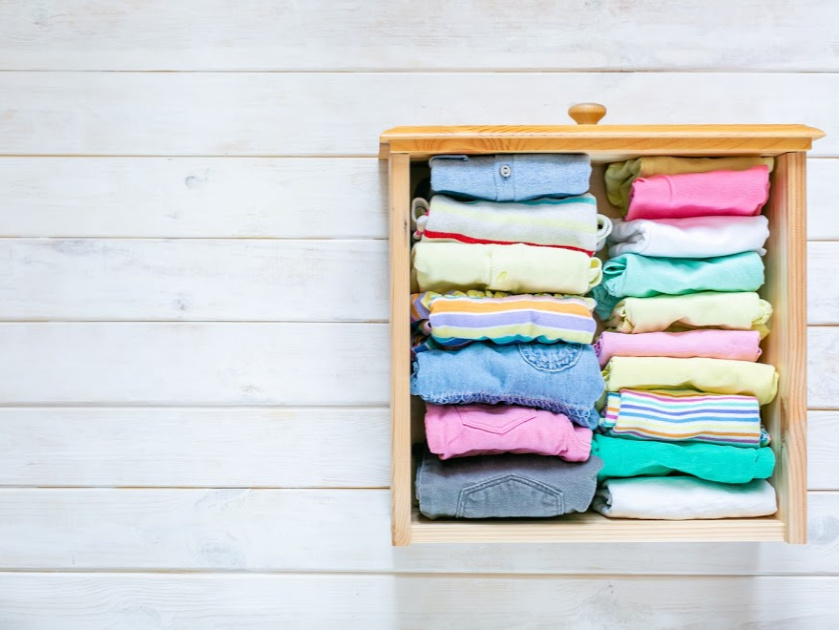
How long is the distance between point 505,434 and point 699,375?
252mm

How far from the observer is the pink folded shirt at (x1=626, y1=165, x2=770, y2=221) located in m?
0.93

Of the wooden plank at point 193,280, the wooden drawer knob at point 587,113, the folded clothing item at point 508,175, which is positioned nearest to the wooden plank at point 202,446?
the wooden plank at point 193,280

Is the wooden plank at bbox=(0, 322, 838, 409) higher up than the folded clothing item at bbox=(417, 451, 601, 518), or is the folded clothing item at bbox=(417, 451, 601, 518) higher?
the wooden plank at bbox=(0, 322, 838, 409)

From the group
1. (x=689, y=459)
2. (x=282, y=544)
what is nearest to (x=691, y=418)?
(x=689, y=459)

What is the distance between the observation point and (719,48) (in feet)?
3.50

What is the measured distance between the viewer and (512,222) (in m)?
0.91

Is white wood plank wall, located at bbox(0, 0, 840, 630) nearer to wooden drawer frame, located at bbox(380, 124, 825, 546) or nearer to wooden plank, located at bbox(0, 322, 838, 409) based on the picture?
wooden plank, located at bbox(0, 322, 838, 409)

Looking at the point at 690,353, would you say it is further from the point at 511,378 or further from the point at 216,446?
the point at 216,446

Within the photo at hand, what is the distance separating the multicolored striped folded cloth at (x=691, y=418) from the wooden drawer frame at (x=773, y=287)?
50mm

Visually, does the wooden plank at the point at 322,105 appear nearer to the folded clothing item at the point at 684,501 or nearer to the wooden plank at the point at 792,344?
the wooden plank at the point at 792,344

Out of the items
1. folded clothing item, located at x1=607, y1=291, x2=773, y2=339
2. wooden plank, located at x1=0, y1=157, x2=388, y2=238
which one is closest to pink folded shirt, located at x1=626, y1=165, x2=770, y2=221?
folded clothing item, located at x1=607, y1=291, x2=773, y2=339

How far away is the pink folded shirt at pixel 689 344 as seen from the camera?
0.94 metres

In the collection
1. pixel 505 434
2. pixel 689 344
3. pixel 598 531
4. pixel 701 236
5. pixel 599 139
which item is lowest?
pixel 598 531

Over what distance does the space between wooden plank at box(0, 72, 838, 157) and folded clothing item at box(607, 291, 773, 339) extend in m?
0.28
